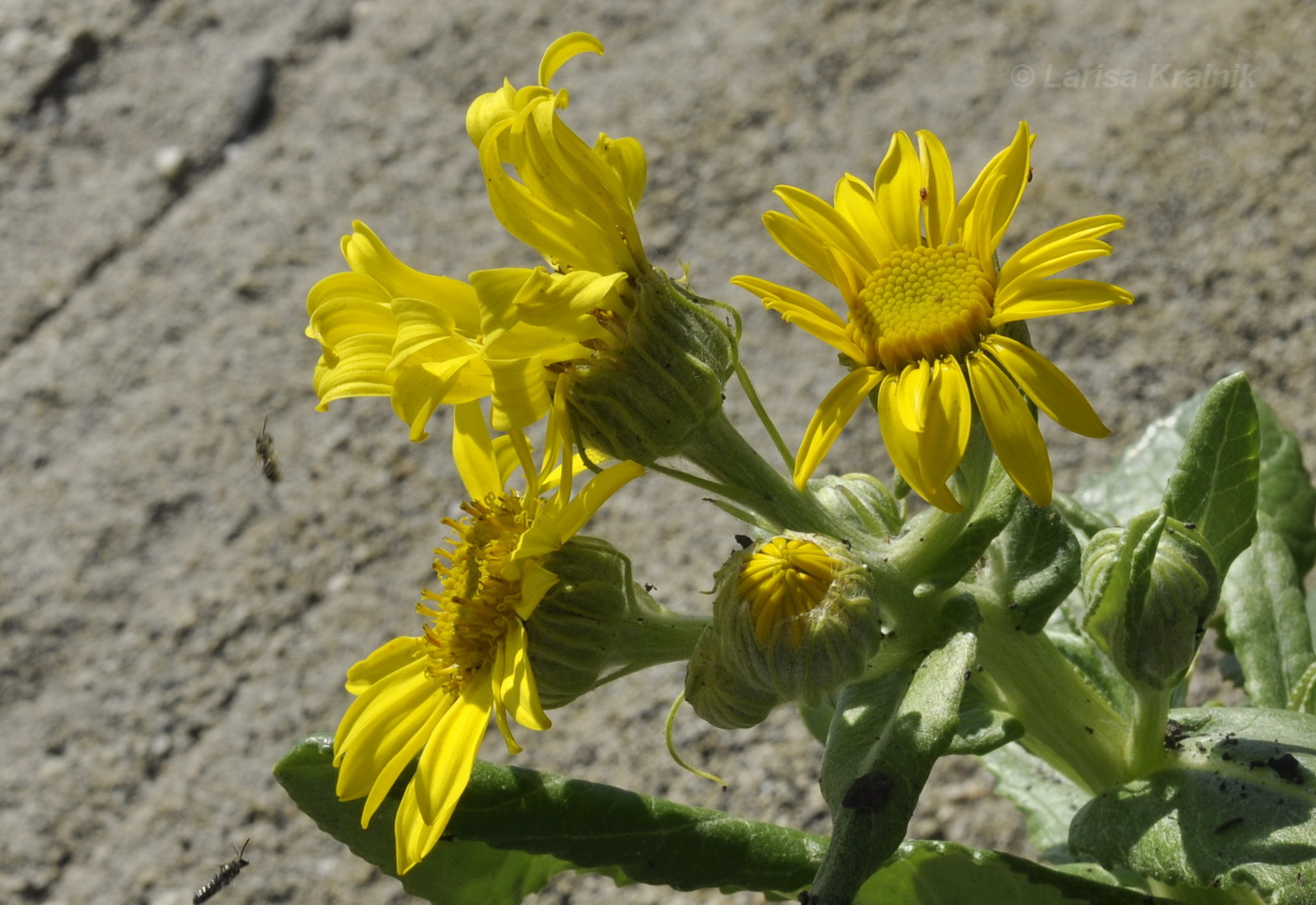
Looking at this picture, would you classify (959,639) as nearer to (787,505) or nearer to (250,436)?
(787,505)

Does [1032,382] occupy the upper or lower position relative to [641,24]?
lower

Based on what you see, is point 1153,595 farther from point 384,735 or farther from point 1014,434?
point 384,735

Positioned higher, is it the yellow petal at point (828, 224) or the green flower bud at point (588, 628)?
the yellow petal at point (828, 224)

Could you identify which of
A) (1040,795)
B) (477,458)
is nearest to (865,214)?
(477,458)

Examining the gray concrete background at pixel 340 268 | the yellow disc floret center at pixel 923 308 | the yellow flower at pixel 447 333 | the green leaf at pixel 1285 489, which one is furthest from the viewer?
the gray concrete background at pixel 340 268

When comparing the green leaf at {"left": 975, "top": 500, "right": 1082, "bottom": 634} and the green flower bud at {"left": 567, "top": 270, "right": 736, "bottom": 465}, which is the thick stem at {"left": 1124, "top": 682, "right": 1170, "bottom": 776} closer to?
the green leaf at {"left": 975, "top": 500, "right": 1082, "bottom": 634}

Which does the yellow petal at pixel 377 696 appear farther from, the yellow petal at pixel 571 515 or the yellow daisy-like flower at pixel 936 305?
the yellow daisy-like flower at pixel 936 305

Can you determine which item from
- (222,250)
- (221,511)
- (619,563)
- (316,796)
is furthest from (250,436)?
(619,563)

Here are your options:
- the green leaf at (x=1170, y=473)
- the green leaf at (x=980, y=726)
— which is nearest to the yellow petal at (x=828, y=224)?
the green leaf at (x=980, y=726)
